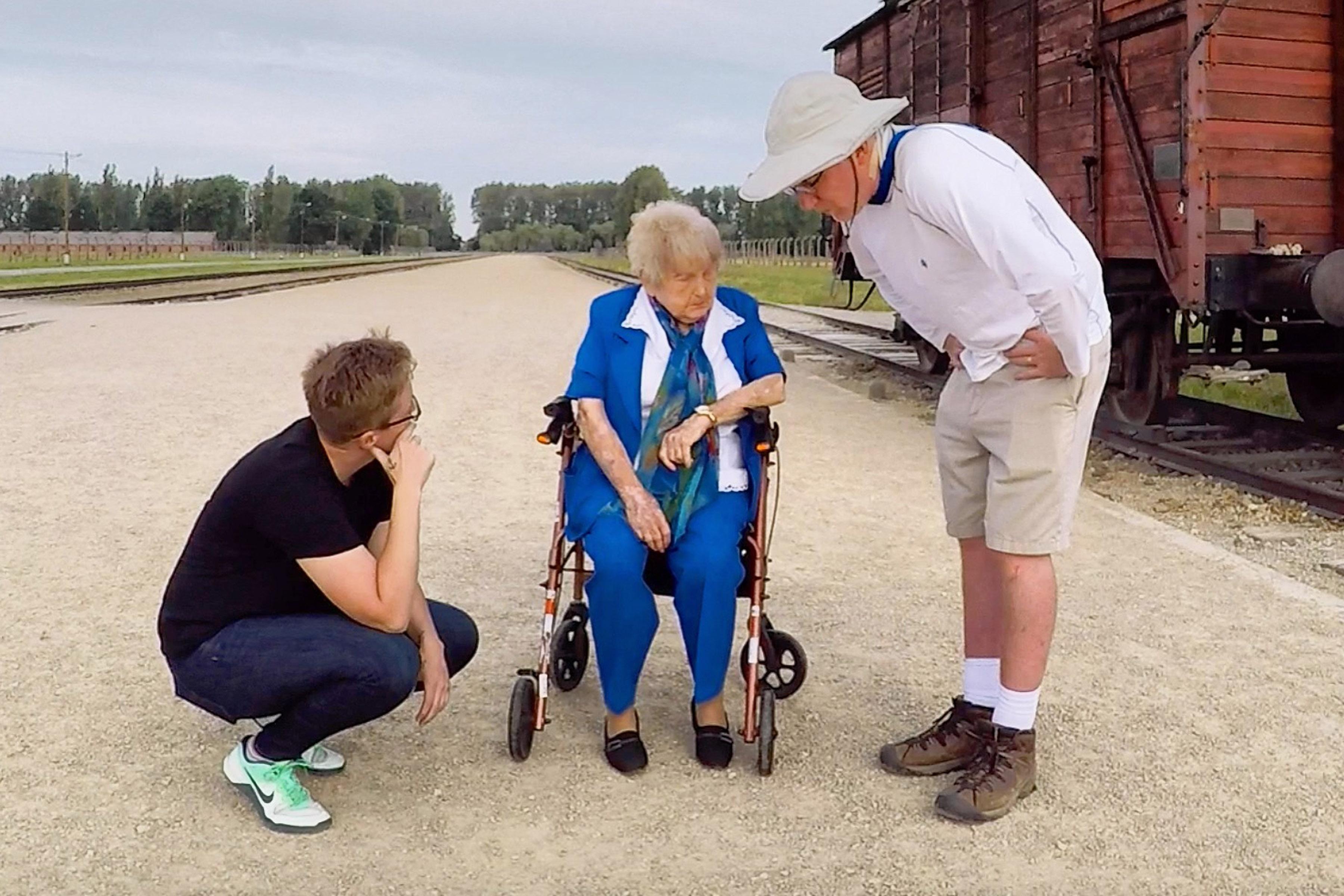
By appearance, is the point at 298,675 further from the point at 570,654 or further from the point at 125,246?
the point at 125,246

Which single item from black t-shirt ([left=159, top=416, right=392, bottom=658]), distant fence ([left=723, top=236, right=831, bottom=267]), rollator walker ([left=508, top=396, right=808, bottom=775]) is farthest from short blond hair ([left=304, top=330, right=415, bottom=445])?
distant fence ([left=723, top=236, right=831, bottom=267])

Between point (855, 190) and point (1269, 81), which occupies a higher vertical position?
point (1269, 81)

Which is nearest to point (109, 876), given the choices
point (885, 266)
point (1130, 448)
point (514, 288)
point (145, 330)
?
point (885, 266)

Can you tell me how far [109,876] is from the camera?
3.04 m

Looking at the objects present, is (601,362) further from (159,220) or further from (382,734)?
(159,220)

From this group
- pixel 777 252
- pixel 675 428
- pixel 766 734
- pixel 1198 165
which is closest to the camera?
pixel 766 734

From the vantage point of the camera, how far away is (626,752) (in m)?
3.63

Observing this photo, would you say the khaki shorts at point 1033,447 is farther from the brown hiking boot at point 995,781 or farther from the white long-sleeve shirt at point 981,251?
the brown hiking boot at point 995,781

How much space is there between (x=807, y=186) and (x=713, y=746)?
146 centimetres

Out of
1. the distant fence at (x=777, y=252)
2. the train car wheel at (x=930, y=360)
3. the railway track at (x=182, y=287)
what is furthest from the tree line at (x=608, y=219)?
the train car wheel at (x=930, y=360)

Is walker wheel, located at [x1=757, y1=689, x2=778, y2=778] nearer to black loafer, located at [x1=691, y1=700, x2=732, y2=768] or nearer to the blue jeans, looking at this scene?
black loafer, located at [x1=691, y1=700, x2=732, y2=768]

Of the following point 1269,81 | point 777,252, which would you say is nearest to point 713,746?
point 1269,81

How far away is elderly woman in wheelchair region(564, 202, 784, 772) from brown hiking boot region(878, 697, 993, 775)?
0.45 metres

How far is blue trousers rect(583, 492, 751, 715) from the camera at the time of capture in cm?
360
